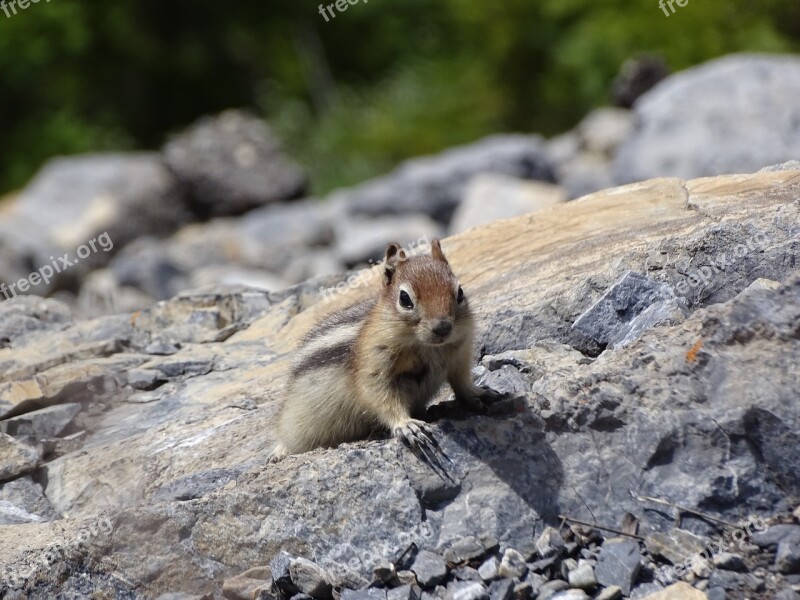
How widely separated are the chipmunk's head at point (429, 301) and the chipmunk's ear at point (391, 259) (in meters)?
0.07

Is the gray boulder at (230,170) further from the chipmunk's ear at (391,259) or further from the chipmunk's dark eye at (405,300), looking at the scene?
the chipmunk's dark eye at (405,300)

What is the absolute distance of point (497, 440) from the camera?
464 cm

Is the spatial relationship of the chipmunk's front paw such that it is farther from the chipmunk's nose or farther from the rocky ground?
the chipmunk's nose

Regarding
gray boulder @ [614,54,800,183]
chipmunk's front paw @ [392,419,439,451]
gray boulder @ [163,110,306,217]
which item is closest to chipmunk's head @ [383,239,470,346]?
chipmunk's front paw @ [392,419,439,451]

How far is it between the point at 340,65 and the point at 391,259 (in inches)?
1045

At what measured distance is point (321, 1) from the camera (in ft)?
94.3

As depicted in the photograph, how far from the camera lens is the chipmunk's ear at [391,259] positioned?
4922 millimetres

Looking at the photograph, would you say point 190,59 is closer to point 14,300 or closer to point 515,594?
point 14,300

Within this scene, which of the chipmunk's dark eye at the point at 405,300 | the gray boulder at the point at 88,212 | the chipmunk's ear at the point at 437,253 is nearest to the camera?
the chipmunk's dark eye at the point at 405,300

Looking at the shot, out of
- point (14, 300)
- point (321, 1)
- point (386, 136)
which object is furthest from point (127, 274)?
point (321, 1)

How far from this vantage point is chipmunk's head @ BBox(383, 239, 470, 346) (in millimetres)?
4559

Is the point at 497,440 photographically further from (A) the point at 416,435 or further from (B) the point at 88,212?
(B) the point at 88,212

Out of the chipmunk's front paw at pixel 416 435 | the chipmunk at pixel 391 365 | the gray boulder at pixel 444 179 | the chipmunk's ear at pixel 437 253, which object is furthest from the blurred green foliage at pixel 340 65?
the chipmunk's front paw at pixel 416 435

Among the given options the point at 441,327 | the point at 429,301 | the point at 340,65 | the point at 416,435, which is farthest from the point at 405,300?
the point at 340,65
